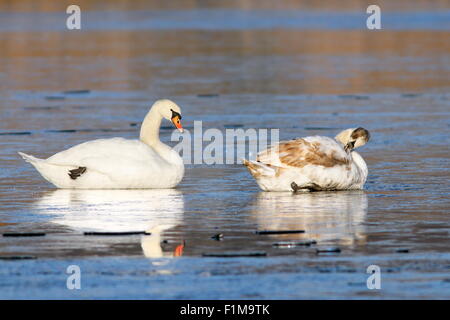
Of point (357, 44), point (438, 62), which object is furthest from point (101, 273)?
point (357, 44)

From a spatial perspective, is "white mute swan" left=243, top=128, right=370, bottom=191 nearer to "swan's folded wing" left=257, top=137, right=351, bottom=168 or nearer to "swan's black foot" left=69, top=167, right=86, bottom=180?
"swan's folded wing" left=257, top=137, right=351, bottom=168

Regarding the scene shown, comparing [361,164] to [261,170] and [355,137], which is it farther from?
[261,170]

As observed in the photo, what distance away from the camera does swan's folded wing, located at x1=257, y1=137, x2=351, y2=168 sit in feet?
42.0

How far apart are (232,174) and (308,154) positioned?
182cm

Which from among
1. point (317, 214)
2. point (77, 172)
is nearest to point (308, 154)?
point (317, 214)

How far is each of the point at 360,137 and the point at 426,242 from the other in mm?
3617

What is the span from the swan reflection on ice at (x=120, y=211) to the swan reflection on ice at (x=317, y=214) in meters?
0.84

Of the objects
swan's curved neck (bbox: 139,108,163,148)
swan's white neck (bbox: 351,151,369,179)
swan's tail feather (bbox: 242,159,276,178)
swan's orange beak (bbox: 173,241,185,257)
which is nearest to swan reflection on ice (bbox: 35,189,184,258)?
swan's orange beak (bbox: 173,241,185,257)

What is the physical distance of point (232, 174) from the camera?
1444 cm

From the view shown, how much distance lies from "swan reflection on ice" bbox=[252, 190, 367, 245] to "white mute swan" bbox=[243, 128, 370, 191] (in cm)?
10

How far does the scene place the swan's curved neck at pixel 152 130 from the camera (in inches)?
543

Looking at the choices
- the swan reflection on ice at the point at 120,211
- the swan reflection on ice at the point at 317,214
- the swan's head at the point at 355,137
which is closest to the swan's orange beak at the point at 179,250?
the swan reflection on ice at the point at 120,211
